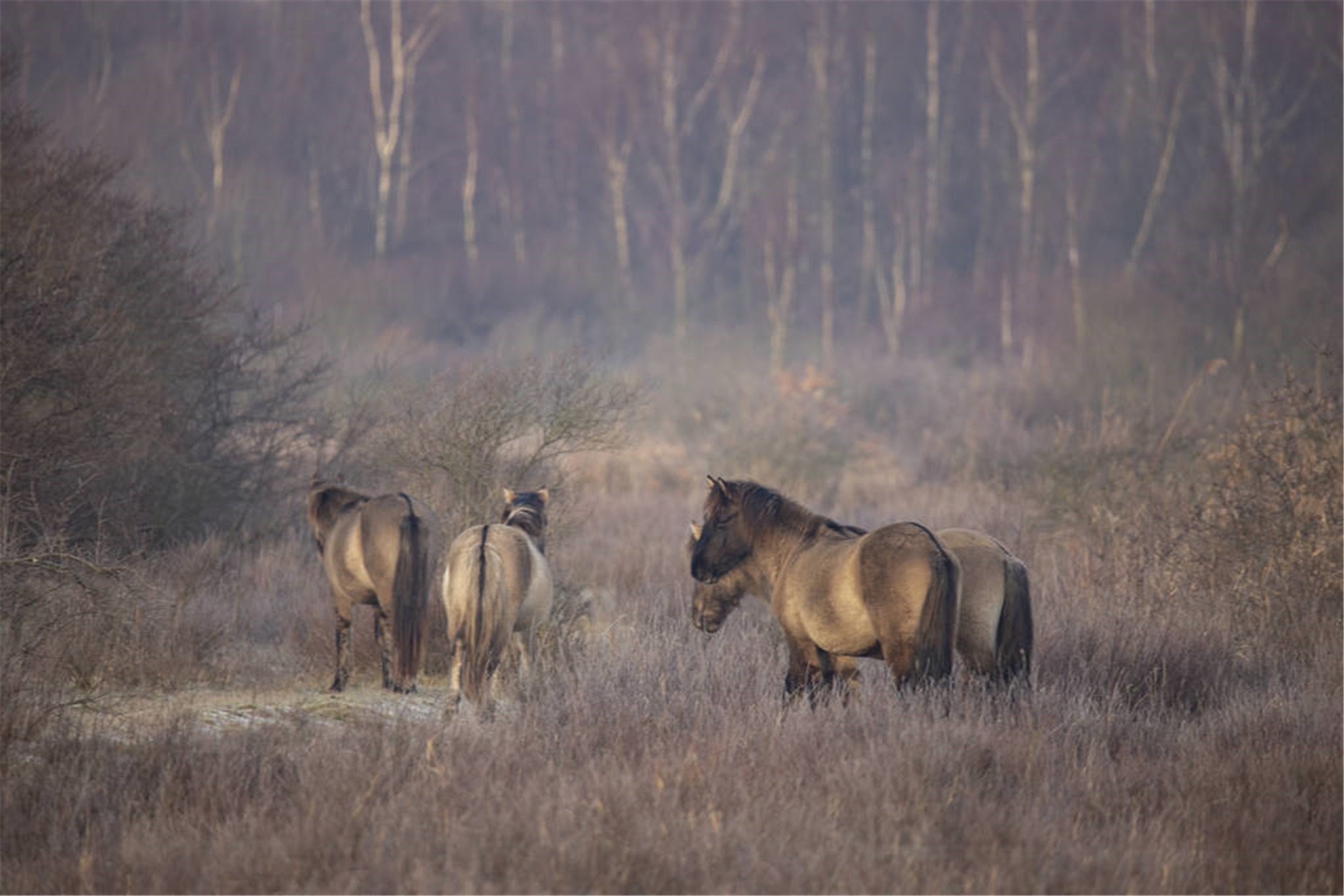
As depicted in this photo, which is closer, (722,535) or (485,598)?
(722,535)

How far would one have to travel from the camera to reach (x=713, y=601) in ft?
23.1

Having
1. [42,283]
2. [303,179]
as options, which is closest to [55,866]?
[42,283]

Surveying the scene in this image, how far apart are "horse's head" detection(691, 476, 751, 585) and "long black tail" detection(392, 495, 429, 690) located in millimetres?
1862

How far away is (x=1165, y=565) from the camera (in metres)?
9.91

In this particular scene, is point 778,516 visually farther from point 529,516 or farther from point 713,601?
point 529,516

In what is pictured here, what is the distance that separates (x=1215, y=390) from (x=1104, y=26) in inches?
937

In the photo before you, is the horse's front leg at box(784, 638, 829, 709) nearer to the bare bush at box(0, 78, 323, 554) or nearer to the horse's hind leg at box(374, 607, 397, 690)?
the horse's hind leg at box(374, 607, 397, 690)

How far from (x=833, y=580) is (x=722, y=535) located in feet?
2.72

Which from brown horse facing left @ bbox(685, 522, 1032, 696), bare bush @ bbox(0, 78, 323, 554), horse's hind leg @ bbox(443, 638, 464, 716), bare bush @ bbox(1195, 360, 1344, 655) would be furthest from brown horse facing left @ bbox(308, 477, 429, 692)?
bare bush @ bbox(1195, 360, 1344, 655)

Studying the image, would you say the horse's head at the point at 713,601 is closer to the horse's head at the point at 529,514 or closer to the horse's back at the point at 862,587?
the horse's back at the point at 862,587

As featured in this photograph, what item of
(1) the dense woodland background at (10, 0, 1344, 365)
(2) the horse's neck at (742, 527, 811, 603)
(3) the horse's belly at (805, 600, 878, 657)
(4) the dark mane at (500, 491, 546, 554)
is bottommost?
(3) the horse's belly at (805, 600, 878, 657)

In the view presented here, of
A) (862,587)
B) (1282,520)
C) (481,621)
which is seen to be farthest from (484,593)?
(1282,520)

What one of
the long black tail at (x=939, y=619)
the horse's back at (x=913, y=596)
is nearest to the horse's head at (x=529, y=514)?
the horse's back at (x=913, y=596)

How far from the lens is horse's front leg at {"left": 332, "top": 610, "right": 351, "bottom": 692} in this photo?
7.86 meters
